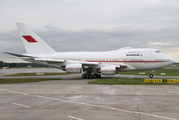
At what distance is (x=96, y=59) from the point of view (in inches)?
1361

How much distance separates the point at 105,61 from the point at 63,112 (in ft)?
81.8

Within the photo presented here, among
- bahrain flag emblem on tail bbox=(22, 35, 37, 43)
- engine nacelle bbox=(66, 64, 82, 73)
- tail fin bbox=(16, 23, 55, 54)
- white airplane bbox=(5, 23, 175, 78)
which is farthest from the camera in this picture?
bahrain flag emblem on tail bbox=(22, 35, 37, 43)

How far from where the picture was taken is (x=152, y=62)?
32750mm

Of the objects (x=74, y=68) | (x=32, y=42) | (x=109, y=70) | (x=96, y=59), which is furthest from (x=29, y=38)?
(x=109, y=70)

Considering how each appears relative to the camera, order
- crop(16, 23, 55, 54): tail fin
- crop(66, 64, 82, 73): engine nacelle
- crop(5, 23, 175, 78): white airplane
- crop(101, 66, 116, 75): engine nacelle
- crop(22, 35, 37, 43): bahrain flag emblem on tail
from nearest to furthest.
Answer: crop(101, 66, 116, 75): engine nacelle < crop(66, 64, 82, 73): engine nacelle < crop(5, 23, 175, 78): white airplane < crop(16, 23, 55, 54): tail fin < crop(22, 35, 37, 43): bahrain flag emblem on tail

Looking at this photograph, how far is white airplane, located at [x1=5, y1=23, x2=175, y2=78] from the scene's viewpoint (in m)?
32.6

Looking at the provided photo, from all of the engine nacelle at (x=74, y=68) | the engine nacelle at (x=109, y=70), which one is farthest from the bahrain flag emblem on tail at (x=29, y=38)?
the engine nacelle at (x=109, y=70)

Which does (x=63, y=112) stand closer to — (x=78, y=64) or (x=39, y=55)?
(x=78, y=64)

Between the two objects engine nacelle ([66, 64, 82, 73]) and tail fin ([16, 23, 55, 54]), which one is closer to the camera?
engine nacelle ([66, 64, 82, 73])

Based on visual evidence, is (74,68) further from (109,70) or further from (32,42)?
(32,42)

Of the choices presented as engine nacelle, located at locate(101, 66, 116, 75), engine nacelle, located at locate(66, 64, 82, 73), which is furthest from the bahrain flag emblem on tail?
engine nacelle, located at locate(101, 66, 116, 75)

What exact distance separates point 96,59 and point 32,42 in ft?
41.3

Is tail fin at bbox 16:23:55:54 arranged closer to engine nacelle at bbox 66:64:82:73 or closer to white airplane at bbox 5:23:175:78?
white airplane at bbox 5:23:175:78

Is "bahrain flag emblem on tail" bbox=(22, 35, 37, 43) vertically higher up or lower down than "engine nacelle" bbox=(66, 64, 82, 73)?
higher up
